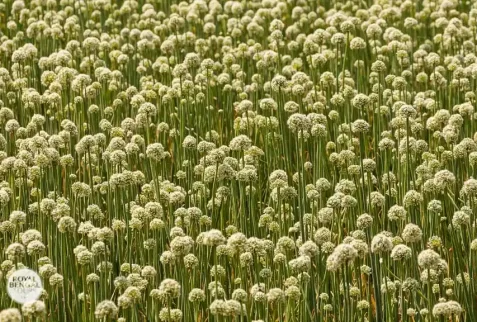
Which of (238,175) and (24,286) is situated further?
(238,175)

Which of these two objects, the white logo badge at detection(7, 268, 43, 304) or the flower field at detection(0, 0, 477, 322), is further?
Result: the flower field at detection(0, 0, 477, 322)

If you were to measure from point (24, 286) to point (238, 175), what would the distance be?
58.3 inches

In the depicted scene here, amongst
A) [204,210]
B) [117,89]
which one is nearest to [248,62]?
[117,89]

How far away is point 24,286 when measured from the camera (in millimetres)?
4672

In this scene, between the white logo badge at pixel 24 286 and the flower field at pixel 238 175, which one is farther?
the flower field at pixel 238 175

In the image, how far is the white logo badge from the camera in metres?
4.55

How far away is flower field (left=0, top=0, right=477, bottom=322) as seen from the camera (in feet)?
15.4

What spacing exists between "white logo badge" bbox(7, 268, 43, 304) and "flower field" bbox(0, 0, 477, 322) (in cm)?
5

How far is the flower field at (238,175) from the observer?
4699 millimetres

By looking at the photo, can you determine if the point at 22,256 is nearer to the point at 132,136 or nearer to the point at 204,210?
the point at 204,210

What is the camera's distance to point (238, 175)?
218 inches

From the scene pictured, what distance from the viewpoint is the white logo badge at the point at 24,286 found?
4551 mm

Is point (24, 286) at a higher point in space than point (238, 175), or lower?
lower

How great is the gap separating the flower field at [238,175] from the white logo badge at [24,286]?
0.18 feet
